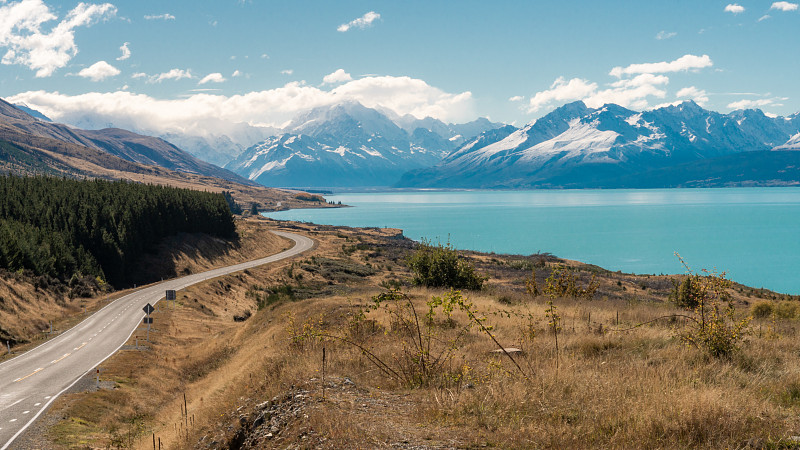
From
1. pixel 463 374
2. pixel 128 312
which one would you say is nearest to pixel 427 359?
pixel 463 374

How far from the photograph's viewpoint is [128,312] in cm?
4838

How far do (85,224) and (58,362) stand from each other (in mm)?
44591

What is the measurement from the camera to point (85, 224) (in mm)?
69312

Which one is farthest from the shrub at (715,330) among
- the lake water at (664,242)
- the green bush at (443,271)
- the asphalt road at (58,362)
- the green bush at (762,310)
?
the lake water at (664,242)

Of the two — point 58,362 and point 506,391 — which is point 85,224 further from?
point 506,391

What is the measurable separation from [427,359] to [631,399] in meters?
4.40

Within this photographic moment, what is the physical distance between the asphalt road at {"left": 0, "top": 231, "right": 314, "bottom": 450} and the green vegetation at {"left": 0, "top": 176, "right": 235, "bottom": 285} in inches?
444

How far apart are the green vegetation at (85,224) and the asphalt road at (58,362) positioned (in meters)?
11.3

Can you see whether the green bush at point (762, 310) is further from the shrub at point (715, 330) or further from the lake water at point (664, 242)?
the lake water at point (664, 242)

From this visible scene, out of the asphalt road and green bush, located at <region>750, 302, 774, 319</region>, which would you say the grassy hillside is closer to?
the asphalt road

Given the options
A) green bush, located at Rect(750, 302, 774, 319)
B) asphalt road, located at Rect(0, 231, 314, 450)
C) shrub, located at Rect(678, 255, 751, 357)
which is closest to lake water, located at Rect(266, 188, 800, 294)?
asphalt road, located at Rect(0, 231, 314, 450)

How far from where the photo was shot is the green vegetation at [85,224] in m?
55.5

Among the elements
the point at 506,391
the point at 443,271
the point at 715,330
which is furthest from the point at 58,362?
the point at 715,330

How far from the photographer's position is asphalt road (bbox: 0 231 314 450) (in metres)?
22.6
